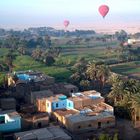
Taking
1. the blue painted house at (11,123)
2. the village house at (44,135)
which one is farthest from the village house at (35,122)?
the village house at (44,135)

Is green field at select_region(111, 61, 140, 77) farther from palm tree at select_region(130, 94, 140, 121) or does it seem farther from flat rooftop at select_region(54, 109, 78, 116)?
flat rooftop at select_region(54, 109, 78, 116)

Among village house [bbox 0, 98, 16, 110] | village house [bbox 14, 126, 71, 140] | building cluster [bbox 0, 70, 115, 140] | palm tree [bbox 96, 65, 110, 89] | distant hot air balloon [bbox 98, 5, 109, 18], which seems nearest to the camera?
village house [bbox 14, 126, 71, 140]

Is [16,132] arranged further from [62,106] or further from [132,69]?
[132,69]

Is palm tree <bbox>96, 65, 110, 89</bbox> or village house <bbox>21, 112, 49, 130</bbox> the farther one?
palm tree <bbox>96, 65, 110, 89</bbox>

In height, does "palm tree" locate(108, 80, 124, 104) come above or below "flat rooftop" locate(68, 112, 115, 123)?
above

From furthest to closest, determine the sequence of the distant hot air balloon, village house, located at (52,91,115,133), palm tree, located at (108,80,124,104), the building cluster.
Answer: the distant hot air balloon, palm tree, located at (108,80,124,104), village house, located at (52,91,115,133), the building cluster

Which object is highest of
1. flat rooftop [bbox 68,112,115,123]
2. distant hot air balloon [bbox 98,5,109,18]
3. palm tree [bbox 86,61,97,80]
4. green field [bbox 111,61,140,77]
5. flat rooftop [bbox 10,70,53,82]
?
distant hot air balloon [bbox 98,5,109,18]

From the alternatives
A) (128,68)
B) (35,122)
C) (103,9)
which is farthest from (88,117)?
(128,68)

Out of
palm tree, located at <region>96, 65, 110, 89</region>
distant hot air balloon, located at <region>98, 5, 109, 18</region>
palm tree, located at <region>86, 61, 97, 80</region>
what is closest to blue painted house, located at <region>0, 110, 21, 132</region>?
palm tree, located at <region>96, 65, 110, 89</region>
